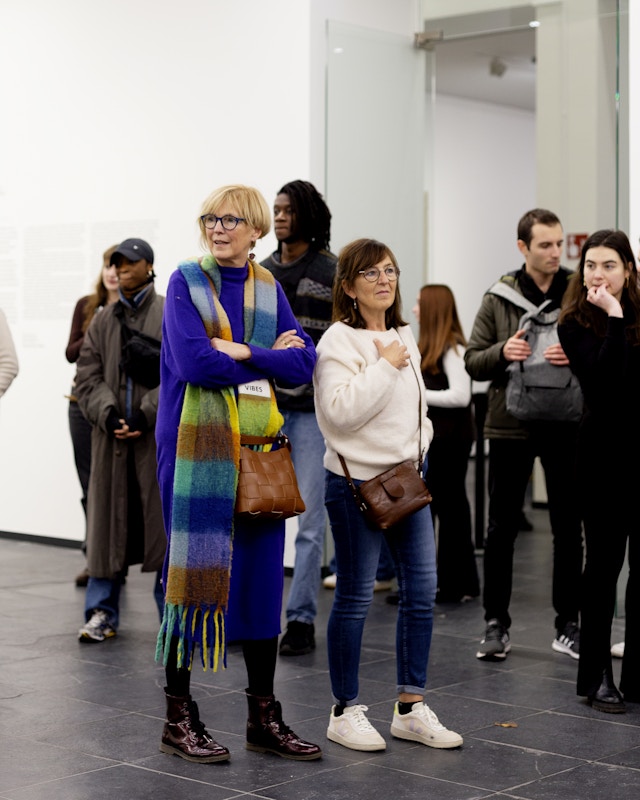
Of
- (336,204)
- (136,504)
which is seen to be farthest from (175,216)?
(136,504)

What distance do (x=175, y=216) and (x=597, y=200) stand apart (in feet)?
9.02

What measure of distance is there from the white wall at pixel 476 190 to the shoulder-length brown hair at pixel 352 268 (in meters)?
10.7

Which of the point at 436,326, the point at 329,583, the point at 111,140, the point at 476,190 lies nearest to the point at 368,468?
the point at 436,326

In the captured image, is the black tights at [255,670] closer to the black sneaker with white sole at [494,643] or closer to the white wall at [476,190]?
the black sneaker with white sole at [494,643]

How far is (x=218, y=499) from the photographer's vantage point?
396 cm

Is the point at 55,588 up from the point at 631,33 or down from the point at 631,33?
down

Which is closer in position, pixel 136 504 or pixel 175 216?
pixel 136 504

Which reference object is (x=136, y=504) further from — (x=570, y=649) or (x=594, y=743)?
(x=594, y=743)

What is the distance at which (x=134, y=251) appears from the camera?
5754 millimetres

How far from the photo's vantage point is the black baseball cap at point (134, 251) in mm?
5746

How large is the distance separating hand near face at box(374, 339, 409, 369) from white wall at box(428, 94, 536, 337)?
1084cm

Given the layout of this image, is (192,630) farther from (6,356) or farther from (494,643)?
(6,356)

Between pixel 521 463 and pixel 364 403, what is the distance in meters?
1.67

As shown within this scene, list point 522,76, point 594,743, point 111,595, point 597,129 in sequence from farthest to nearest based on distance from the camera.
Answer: point 522,76
point 597,129
point 111,595
point 594,743
